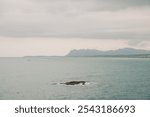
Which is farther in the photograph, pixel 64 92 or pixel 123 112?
pixel 64 92

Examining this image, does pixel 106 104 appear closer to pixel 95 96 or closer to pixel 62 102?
pixel 62 102

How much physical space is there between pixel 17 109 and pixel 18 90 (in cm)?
4043

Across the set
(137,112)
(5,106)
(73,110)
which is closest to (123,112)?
(137,112)

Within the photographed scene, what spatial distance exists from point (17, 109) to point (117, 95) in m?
34.2

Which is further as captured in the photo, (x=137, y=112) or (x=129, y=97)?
(x=129, y=97)

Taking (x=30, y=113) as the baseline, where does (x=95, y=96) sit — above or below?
above

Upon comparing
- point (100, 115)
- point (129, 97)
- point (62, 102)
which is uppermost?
point (129, 97)

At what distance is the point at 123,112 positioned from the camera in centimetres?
1708

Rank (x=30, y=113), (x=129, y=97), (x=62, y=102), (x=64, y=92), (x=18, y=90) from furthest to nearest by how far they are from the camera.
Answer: (x=18, y=90), (x=64, y=92), (x=129, y=97), (x=62, y=102), (x=30, y=113)

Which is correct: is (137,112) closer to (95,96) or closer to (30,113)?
(30,113)

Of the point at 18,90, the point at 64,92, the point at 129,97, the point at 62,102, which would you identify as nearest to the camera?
the point at 62,102

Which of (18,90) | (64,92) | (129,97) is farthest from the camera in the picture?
(18,90)

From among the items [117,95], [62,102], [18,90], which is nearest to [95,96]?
[117,95]

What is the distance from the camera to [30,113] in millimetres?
16859
